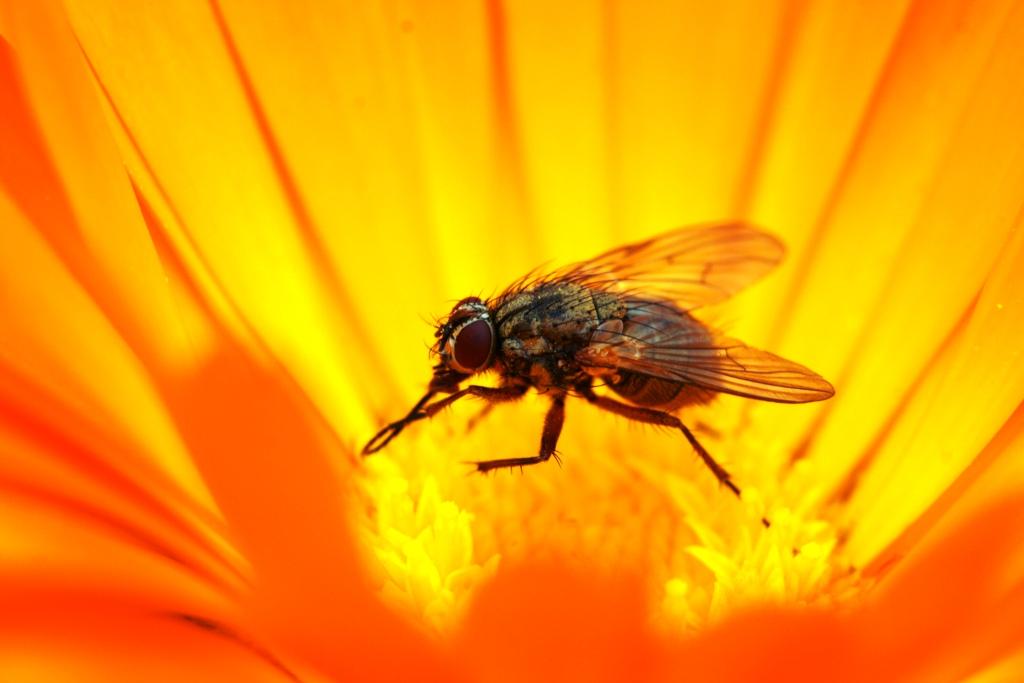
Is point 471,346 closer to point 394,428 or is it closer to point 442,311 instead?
point 394,428

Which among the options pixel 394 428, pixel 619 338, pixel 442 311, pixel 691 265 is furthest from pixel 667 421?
pixel 442 311

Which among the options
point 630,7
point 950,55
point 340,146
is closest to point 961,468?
point 950,55

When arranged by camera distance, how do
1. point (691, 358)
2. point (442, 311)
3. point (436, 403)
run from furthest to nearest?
point (442, 311) → point (436, 403) → point (691, 358)

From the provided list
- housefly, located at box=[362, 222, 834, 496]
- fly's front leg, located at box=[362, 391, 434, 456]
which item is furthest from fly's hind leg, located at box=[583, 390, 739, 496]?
fly's front leg, located at box=[362, 391, 434, 456]

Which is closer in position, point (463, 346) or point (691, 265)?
point (463, 346)

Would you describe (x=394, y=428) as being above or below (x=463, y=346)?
below

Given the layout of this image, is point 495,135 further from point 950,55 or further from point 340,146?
point 950,55


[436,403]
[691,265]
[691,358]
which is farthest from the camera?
[691,265]
